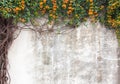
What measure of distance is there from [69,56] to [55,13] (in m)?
0.68

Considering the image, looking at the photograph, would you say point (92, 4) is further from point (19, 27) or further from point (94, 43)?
point (19, 27)

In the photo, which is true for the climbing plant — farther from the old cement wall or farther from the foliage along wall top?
the old cement wall

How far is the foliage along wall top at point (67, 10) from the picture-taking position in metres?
5.49

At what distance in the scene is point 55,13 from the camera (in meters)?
5.61

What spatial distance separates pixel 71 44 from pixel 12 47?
2.89ft

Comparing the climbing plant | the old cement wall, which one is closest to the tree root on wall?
the climbing plant

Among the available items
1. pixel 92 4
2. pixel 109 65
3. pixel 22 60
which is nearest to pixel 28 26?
pixel 22 60

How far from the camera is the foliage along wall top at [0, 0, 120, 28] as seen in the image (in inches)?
216

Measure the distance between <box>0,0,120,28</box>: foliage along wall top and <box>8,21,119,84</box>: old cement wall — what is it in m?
0.15

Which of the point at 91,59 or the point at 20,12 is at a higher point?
the point at 20,12

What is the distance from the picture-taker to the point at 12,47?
5664 millimetres

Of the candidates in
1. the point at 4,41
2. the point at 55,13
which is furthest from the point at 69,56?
the point at 4,41

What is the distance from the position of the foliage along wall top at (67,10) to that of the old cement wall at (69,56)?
0.15m

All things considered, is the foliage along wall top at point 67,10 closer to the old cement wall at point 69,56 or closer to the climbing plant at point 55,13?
the climbing plant at point 55,13
